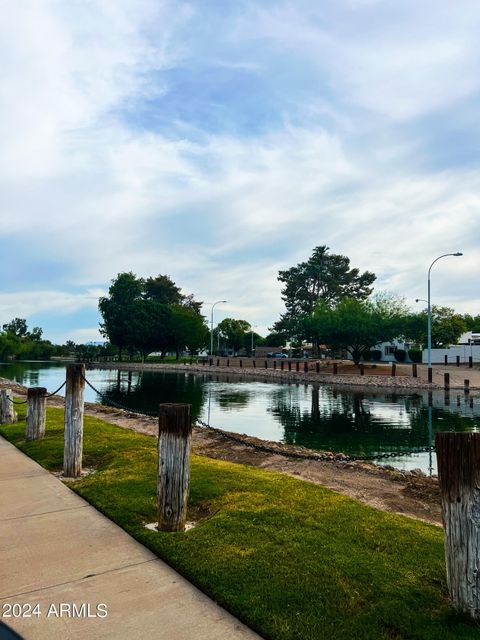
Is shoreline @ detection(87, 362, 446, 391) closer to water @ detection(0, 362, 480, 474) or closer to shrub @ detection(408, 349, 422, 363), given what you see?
water @ detection(0, 362, 480, 474)

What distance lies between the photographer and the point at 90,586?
361 centimetres

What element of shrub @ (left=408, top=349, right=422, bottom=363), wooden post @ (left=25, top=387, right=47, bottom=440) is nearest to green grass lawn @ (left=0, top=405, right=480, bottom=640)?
wooden post @ (left=25, top=387, right=47, bottom=440)

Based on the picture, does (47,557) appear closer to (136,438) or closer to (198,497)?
(198,497)

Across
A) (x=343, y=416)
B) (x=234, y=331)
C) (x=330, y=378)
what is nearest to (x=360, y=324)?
(x=330, y=378)

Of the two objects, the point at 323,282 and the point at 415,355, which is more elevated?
the point at 323,282

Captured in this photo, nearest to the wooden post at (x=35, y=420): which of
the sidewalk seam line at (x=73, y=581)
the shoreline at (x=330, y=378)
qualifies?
the sidewalk seam line at (x=73, y=581)

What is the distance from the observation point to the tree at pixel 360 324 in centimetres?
5028

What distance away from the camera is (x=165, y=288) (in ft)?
348

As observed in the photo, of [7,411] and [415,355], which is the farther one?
[415,355]

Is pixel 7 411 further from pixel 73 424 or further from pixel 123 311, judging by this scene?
pixel 123 311

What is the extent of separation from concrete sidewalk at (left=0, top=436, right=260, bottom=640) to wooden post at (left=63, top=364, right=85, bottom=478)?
1749 millimetres

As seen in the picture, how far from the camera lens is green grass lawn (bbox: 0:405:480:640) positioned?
3.21 m

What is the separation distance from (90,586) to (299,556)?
172 centimetres

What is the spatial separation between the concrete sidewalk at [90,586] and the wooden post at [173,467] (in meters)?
0.44
